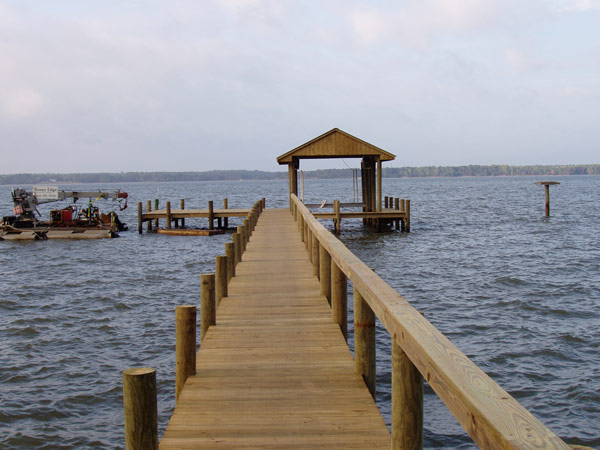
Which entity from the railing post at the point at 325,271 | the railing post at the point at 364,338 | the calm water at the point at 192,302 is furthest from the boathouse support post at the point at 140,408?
the calm water at the point at 192,302

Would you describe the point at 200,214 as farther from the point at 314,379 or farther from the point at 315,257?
the point at 314,379

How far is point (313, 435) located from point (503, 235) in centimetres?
3065

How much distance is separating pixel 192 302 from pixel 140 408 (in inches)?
494

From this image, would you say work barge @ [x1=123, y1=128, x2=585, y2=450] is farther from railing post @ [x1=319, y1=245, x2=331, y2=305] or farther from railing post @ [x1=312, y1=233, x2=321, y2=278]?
railing post @ [x1=312, y1=233, x2=321, y2=278]

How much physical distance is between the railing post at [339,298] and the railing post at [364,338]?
142cm

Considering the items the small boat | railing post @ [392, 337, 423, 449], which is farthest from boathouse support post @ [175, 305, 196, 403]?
the small boat

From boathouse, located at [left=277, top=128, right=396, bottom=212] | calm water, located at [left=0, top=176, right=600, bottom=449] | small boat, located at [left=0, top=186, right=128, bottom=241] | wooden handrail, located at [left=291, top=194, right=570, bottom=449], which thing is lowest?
calm water, located at [left=0, top=176, right=600, bottom=449]

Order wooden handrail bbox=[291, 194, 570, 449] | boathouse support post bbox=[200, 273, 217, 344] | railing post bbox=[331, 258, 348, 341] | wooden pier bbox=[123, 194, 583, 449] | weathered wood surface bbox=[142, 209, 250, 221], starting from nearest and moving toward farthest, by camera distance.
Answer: wooden handrail bbox=[291, 194, 570, 449] < wooden pier bbox=[123, 194, 583, 449] < railing post bbox=[331, 258, 348, 341] < boathouse support post bbox=[200, 273, 217, 344] < weathered wood surface bbox=[142, 209, 250, 221]

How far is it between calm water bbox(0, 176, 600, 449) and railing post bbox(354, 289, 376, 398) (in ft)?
10.9

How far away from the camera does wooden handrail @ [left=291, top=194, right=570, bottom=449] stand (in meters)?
1.85

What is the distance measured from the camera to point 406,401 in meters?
3.10

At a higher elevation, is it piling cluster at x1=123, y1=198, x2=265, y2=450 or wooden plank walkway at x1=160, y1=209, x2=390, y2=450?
piling cluster at x1=123, y1=198, x2=265, y2=450

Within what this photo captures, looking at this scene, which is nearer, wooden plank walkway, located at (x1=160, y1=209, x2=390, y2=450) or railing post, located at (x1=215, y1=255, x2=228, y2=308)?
wooden plank walkway, located at (x1=160, y1=209, x2=390, y2=450)

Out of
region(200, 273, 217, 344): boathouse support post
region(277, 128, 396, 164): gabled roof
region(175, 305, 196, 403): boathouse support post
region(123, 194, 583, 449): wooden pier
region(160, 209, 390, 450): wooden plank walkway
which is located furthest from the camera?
region(277, 128, 396, 164): gabled roof
